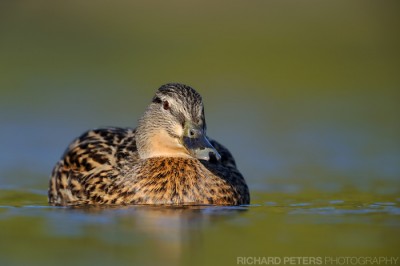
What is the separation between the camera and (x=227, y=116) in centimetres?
2153

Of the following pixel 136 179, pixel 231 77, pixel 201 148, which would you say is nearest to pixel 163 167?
pixel 136 179

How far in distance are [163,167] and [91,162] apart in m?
1.11

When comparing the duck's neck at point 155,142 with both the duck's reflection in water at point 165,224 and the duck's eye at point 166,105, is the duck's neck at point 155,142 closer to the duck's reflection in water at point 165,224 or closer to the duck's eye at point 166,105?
the duck's eye at point 166,105

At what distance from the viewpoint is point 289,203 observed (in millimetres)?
12766

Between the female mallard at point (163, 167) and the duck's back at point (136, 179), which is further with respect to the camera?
the duck's back at point (136, 179)

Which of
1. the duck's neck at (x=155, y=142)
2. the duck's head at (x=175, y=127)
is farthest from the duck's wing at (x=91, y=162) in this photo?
the duck's head at (x=175, y=127)

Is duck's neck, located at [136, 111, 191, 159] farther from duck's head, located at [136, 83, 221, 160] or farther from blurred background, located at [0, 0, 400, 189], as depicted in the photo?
blurred background, located at [0, 0, 400, 189]

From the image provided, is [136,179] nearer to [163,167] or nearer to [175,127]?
[163,167]

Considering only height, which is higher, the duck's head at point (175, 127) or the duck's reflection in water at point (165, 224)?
the duck's head at point (175, 127)

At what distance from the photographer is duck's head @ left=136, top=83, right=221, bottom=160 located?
11812mm

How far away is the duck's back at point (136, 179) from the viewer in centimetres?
1211

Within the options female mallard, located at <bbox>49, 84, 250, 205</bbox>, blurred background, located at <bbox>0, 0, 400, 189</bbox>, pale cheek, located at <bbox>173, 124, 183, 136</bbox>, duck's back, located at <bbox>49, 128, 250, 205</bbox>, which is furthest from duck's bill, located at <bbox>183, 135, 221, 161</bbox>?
blurred background, located at <bbox>0, 0, 400, 189</bbox>

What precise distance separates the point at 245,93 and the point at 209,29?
804cm

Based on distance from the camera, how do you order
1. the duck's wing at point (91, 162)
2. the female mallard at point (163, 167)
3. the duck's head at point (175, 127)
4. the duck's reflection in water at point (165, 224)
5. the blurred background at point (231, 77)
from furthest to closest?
the blurred background at point (231, 77) → the duck's wing at point (91, 162) → the female mallard at point (163, 167) → the duck's head at point (175, 127) → the duck's reflection in water at point (165, 224)
